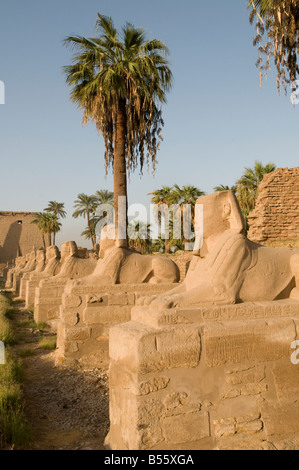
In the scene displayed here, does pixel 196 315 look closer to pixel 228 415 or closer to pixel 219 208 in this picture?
pixel 228 415

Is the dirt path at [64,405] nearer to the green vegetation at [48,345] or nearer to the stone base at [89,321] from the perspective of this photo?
the stone base at [89,321]

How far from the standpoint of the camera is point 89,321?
579 cm

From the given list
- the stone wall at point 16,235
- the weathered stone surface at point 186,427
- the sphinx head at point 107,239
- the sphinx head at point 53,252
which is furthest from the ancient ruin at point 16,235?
the weathered stone surface at point 186,427

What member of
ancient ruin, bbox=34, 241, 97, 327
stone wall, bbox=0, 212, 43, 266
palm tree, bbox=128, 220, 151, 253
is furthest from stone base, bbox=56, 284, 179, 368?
stone wall, bbox=0, 212, 43, 266

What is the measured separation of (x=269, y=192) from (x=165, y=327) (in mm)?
12660

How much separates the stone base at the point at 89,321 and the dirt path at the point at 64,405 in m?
0.31

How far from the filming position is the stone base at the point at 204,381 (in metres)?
2.55

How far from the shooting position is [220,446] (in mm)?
2615

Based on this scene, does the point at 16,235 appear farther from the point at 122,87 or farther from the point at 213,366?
the point at 213,366

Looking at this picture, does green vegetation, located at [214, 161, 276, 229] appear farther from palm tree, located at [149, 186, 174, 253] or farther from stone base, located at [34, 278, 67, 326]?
stone base, located at [34, 278, 67, 326]

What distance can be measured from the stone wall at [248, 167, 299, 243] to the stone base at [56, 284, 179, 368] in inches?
364

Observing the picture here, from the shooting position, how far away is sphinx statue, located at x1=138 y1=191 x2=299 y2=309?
3029 millimetres
